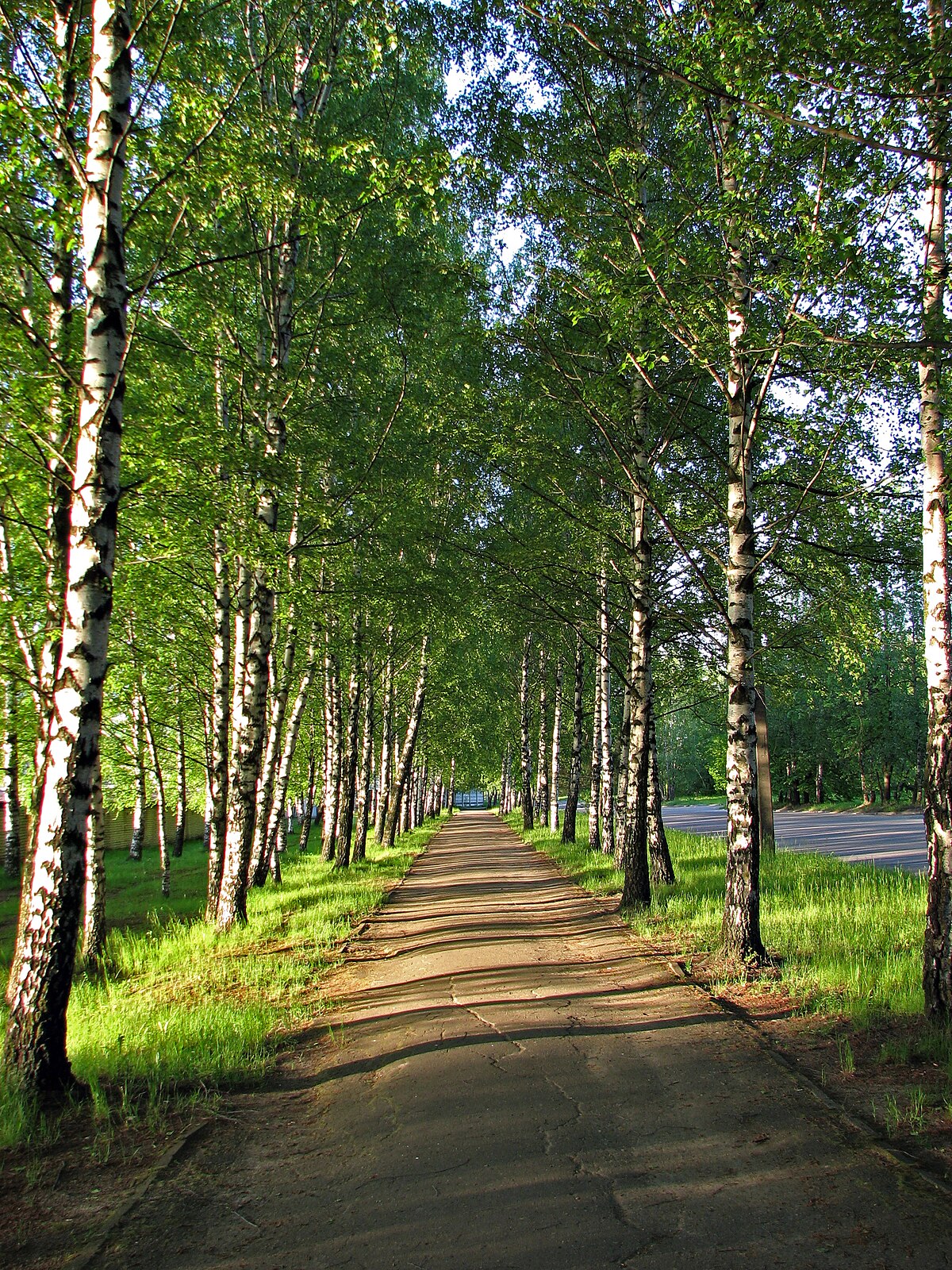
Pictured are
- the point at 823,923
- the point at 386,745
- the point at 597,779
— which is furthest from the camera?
the point at 386,745

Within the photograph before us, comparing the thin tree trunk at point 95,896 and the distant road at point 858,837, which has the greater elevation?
the thin tree trunk at point 95,896

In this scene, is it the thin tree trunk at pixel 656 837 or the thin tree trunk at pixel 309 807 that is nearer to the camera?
the thin tree trunk at pixel 656 837

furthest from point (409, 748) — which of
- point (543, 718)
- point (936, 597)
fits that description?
point (936, 597)

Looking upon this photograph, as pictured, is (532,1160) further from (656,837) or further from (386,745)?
(386,745)

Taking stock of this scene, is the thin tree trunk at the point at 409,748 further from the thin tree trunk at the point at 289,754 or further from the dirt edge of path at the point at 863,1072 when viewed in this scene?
the dirt edge of path at the point at 863,1072

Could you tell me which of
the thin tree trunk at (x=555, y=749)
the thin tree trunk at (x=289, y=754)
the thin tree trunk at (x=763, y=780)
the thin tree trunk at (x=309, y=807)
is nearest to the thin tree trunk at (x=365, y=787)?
the thin tree trunk at (x=309, y=807)

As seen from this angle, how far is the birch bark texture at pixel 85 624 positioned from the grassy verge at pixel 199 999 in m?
0.54

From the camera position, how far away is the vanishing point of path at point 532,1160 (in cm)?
315

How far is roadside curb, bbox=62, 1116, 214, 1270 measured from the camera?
311cm

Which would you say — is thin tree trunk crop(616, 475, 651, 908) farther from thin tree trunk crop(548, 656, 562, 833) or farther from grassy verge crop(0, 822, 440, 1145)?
thin tree trunk crop(548, 656, 562, 833)

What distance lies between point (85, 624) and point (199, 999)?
4.11 metres

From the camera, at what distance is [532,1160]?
12.7ft

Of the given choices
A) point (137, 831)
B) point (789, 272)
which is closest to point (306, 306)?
point (789, 272)

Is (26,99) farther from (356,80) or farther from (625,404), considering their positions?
(625,404)
